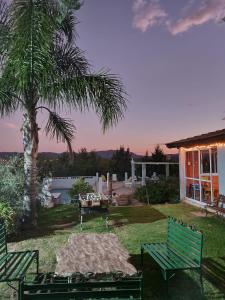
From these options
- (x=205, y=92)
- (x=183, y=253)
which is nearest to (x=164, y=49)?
(x=205, y=92)

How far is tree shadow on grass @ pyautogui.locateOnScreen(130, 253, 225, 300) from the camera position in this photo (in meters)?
4.25

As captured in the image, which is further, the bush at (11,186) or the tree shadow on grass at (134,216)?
the tree shadow on grass at (134,216)

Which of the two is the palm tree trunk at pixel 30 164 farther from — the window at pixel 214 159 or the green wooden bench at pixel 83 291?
the window at pixel 214 159

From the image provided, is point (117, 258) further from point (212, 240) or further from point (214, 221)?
point (214, 221)

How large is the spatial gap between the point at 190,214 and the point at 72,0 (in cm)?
812

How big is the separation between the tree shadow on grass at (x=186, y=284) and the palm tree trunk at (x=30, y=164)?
446 centimetres

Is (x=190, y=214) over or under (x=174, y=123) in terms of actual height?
under

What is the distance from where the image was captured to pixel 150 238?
286 inches

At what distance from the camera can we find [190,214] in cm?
1063

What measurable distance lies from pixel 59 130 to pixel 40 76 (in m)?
2.40

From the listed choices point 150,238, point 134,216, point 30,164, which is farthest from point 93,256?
point 134,216

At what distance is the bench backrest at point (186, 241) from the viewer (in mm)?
4086

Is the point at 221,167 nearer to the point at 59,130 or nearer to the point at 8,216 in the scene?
the point at 59,130

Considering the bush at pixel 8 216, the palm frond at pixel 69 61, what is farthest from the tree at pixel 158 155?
the bush at pixel 8 216
